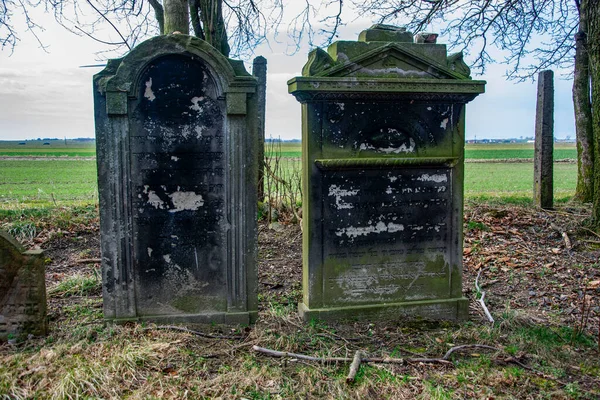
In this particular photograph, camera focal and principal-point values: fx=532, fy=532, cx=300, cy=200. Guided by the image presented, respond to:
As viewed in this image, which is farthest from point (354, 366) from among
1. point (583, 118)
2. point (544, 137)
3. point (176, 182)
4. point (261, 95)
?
point (583, 118)

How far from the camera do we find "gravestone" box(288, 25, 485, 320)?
512 cm

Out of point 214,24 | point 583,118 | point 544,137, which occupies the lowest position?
point 544,137

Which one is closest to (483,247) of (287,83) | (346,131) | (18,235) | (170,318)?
(346,131)

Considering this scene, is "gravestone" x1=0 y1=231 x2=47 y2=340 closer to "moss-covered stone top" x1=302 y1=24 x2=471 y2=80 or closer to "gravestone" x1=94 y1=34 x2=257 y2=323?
"gravestone" x1=94 y1=34 x2=257 y2=323

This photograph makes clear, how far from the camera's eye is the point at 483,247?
8156 millimetres

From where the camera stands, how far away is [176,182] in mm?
4988

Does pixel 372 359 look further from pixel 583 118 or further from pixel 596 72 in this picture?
pixel 583 118

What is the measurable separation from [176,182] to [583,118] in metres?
9.14

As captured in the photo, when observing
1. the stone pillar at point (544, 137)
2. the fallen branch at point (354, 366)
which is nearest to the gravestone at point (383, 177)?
the fallen branch at point (354, 366)

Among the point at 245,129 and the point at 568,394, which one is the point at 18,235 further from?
the point at 568,394

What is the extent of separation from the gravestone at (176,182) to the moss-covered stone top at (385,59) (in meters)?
0.75

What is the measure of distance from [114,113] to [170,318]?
6.52 ft

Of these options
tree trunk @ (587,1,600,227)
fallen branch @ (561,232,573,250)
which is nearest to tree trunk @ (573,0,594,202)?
fallen branch @ (561,232,573,250)

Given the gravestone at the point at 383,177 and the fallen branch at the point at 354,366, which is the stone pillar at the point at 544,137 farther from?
the fallen branch at the point at 354,366
